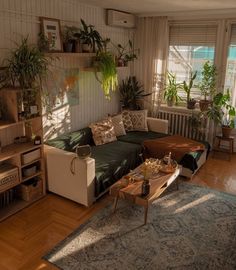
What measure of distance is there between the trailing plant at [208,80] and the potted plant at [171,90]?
478 mm

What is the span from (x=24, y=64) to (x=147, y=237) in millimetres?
2224

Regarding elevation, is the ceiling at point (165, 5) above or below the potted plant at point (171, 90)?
above

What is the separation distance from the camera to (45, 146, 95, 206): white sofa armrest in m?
3.20

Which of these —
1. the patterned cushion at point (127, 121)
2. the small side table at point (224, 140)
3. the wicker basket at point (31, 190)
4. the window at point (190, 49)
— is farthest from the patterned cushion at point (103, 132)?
the small side table at point (224, 140)

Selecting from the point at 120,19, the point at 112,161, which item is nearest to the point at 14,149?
the point at 112,161

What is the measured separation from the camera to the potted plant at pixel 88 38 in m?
3.87

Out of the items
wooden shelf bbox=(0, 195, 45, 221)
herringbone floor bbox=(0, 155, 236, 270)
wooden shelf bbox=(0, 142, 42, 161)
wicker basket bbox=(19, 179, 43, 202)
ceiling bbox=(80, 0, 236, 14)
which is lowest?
herringbone floor bbox=(0, 155, 236, 270)

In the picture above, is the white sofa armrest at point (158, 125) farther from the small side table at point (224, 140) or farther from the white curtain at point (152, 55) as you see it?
the small side table at point (224, 140)

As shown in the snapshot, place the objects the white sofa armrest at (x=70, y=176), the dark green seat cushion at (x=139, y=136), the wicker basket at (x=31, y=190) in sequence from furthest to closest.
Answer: the dark green seat cushion at (x=139, y=136) → the wicker basket at (x=31, y=190) → the white sofa armrest at (x=70, y=176)

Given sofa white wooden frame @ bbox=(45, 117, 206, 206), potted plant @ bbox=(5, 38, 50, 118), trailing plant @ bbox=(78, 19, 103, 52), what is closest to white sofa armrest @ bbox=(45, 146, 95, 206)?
sofa white wooden frame @ bbox=(45, 117, 206, 206)

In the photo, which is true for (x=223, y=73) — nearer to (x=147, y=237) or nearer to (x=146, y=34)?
(x=146, y=34)

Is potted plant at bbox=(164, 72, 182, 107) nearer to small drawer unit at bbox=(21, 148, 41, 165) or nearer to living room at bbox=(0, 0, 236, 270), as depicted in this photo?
living room at bbox=(0, 0, 236, 270)

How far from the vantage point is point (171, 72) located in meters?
5.45

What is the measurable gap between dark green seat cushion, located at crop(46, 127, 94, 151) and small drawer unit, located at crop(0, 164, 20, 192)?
691 mm
